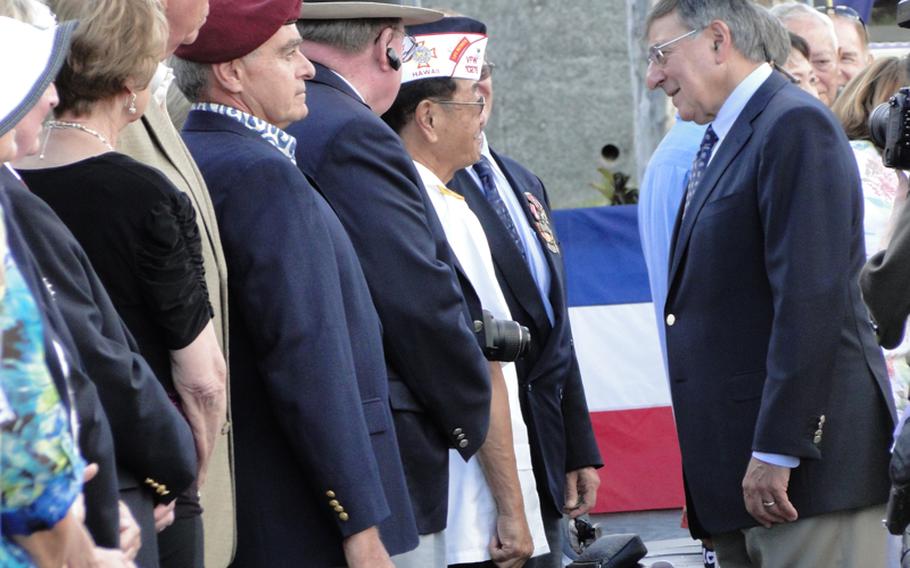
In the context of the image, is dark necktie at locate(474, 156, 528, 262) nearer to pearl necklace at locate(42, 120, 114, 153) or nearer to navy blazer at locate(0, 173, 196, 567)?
pearl necklace at locate(42, 120, 114, 153)

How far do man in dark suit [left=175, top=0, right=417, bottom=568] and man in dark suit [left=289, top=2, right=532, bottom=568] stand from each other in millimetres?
218

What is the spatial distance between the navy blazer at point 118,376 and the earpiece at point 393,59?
54.1 inches

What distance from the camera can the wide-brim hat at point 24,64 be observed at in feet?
6.49

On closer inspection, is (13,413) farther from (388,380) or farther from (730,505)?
(730,505)

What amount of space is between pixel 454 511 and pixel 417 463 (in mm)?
434

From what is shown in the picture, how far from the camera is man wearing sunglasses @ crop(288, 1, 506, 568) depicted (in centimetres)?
339

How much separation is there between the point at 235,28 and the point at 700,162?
5.06 ft

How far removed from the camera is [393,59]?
3.73 metres

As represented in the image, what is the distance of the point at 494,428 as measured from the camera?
387cm

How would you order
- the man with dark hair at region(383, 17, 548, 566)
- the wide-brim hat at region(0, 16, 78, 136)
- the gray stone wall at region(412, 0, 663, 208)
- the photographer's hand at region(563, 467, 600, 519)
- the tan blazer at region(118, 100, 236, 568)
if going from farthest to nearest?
the gray stone wall at region(412, 0, 663, 208) → the photographer's hand at region(563, 467, 600, 519) → the man with dark hair at region(383, 17, 548, 566) → the tan blazer at region(118, 100, 236, 568) → the wide-brim hat at region(0, 16, 78, 136)

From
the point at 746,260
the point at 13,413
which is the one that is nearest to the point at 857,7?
the point at 746,260

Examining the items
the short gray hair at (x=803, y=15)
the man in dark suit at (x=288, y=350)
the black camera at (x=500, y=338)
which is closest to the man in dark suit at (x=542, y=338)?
the black camera at (x=500, y=338)

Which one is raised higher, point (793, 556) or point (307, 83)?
point (307, 83)

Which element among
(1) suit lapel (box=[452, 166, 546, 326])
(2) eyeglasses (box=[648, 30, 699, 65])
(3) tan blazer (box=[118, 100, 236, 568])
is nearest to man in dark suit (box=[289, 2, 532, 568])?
(3) tan blazer (box=[118, 100, 236, 568])
